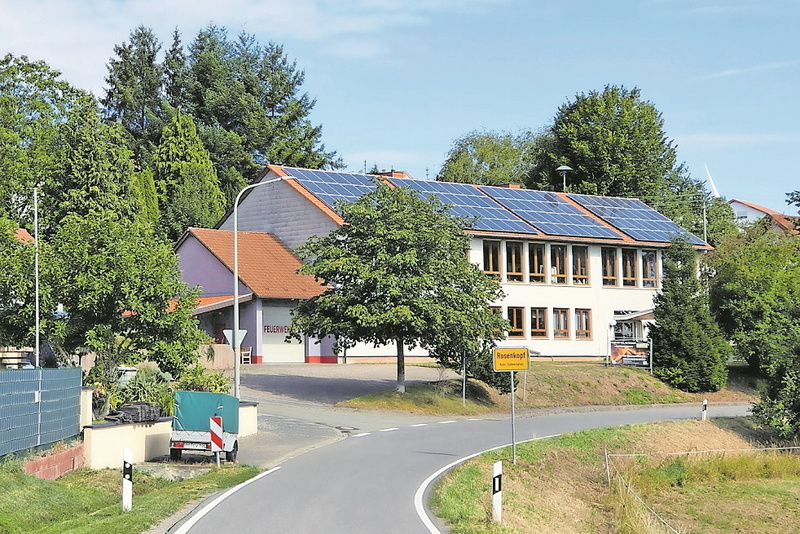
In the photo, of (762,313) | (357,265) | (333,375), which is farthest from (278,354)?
(762,313)

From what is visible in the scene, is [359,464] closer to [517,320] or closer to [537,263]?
[517,320]

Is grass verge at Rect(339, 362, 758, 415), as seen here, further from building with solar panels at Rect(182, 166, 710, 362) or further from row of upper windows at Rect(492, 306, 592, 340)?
building with solar panels at Rect(182, 166, 710, 362)

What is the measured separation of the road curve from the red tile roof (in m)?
17.0

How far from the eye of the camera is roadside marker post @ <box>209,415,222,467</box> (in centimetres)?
2302

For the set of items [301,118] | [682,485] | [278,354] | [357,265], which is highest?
[301,118]

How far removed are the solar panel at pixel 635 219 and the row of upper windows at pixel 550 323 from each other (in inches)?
233

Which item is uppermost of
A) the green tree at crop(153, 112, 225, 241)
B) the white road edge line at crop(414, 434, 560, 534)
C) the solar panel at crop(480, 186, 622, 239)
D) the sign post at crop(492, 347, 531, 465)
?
the green tree at crop(153, 112, 225, 241)

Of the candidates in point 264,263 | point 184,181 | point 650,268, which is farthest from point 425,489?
point 184,181

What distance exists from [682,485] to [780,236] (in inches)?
1283

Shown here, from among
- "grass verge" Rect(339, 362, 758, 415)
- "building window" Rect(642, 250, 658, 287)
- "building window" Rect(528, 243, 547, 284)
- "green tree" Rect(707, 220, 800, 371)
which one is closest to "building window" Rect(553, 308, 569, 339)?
"building window" Rect(528, 243, 547, 284)

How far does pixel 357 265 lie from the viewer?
37812mm

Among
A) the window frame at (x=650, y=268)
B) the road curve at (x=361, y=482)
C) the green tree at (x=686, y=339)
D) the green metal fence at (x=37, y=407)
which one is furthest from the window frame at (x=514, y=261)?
the green metal fence at (x=37, y=407)

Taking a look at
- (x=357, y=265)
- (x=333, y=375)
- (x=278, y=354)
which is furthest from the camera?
(x=278, y=354)

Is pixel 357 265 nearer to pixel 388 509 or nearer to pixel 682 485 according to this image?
pixel 682 485
